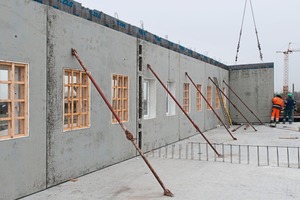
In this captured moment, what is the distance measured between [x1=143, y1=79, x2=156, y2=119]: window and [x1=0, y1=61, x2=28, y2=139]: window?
17.1 feet

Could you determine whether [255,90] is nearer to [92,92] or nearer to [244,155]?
[244,155]

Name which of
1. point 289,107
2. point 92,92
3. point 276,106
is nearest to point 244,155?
point 92,92

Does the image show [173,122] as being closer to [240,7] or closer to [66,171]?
[66,171]

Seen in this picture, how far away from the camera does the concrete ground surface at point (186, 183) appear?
17.9ft

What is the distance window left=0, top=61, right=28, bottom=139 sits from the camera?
517cm

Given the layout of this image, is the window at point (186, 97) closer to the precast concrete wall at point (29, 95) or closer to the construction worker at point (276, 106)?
the construction worker at point (276, 106)

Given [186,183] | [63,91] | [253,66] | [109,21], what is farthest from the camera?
[253,66]

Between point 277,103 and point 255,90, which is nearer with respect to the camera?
point 277,103

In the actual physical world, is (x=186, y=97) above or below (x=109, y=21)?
below

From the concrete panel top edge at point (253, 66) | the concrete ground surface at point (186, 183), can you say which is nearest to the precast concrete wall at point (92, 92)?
the concrete ground surface at point (186, 183)

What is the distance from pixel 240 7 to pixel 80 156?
1721 cm

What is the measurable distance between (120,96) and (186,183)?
3.26 m

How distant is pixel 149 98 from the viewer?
34.3ft

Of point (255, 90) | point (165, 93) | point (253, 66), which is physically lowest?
point (165, 93)
